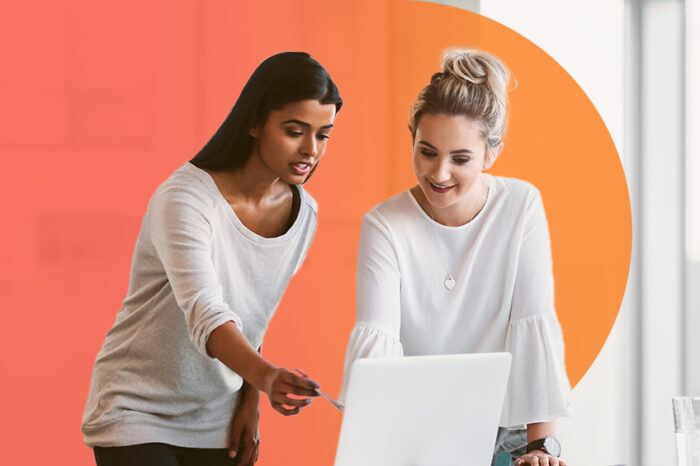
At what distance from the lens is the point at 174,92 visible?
268cm

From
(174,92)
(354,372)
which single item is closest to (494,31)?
(174,92)

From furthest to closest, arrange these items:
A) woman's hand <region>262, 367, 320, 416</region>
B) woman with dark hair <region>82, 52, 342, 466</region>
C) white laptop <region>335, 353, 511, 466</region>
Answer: woman with dark hair <region>82, 52, 342, 466</region> → woman's hand <region>262, 367, 320, 416</region> → white laptop <region>335, 353, 511, 466</region>

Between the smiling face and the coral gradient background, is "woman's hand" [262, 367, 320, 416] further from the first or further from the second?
the coral gradient background

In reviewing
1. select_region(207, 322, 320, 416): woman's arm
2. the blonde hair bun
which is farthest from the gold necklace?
select_region(207, 322, 320, 416): woman's arm

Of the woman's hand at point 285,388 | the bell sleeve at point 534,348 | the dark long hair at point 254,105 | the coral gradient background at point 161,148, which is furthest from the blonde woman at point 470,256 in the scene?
the coral gradient background at point 161,148

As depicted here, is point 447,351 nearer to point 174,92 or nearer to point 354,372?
point 354,372

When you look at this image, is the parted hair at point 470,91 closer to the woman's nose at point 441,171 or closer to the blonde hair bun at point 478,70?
the blonde hair bun at point 478,70

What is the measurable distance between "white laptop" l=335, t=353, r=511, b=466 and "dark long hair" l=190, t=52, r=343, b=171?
976 millimetres

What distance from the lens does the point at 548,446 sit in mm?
1993

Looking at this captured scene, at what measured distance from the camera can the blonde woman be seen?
7.16ft

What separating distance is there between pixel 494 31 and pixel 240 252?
1.77 m

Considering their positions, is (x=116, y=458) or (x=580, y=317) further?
(x=580, y=317)

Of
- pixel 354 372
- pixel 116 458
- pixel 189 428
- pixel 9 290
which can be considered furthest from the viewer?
pixel 9 290

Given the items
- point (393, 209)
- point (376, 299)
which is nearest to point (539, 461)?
point (376, 299)
